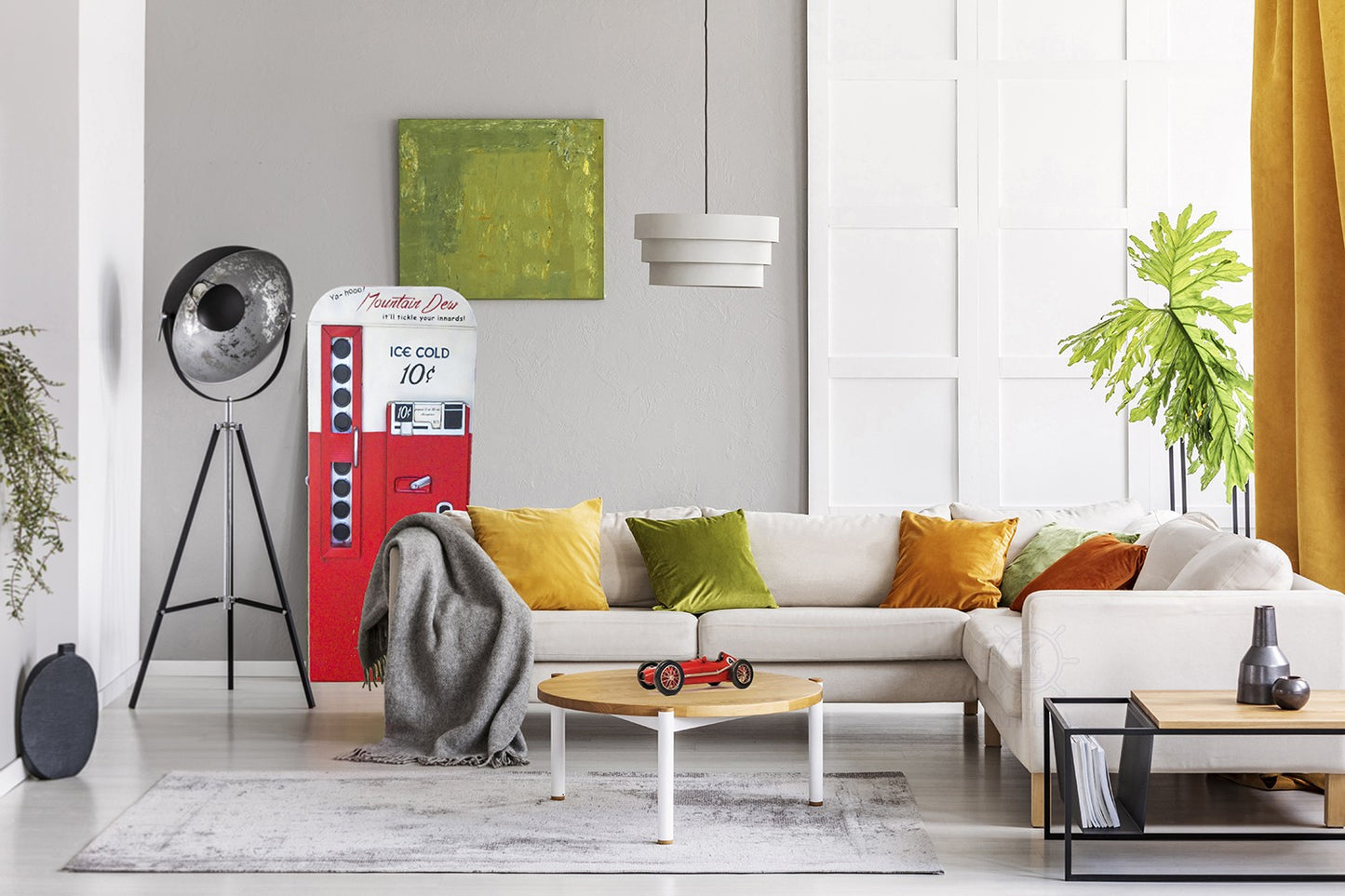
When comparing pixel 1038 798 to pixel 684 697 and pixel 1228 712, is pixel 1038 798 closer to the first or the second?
pixel 1228 712

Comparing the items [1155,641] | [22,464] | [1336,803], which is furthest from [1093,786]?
[22,464]

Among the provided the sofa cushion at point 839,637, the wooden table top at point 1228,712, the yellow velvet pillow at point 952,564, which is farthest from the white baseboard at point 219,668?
the wooden table top at point 1228,712

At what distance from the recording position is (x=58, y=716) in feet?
14.7

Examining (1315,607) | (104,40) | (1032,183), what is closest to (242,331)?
(104,40)

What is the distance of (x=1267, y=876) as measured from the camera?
3.49 m

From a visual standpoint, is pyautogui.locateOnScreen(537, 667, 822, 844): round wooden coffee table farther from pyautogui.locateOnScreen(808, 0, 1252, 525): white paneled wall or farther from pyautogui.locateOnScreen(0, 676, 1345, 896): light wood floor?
pyautogui.locateOnScreen(808, 0, 1252, 525): white paneled wall

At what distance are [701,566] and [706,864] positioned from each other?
1.81m

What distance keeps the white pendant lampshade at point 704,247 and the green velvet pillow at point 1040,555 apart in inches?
66.4

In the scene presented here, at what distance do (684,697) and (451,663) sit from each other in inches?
46.9

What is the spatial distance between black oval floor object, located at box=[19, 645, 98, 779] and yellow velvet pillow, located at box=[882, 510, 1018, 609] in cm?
276

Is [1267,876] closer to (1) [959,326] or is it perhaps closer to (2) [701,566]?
(2) [701,566]

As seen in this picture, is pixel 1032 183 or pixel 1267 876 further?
pixel 1032 183

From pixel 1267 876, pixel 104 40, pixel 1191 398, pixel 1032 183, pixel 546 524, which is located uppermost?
pixel 104 40

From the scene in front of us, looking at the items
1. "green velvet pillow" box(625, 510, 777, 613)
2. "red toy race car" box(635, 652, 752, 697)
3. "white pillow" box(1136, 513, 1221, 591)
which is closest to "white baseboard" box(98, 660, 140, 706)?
"green velvet pillow" box(625, 510, 777, 613)
